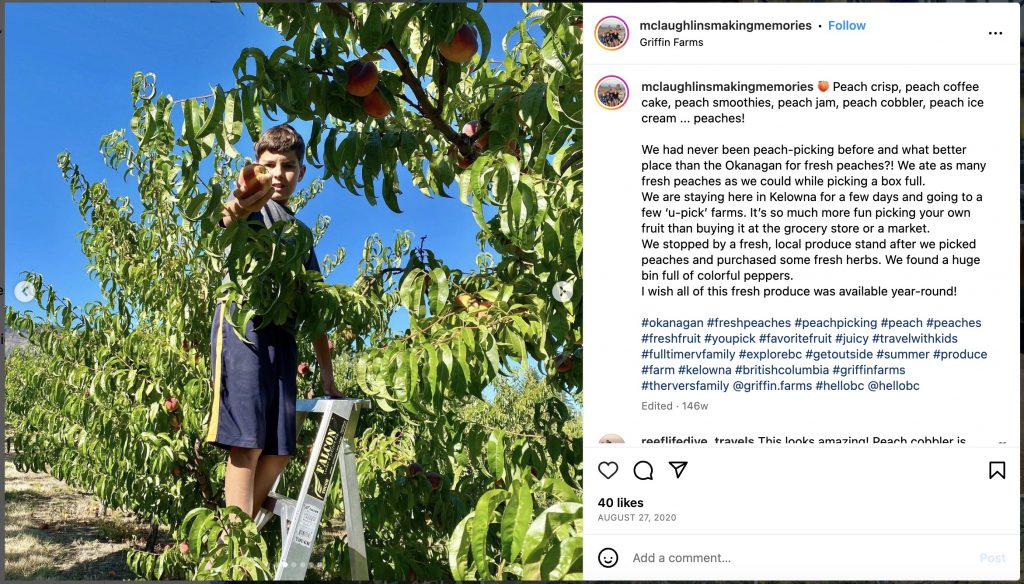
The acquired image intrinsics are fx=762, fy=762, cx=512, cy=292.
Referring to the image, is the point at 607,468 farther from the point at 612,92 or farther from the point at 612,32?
the point at 612,32

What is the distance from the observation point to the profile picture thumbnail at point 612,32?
1216 millimetres

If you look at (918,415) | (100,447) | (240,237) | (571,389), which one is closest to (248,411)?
(240,237)

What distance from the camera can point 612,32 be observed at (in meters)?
1.22

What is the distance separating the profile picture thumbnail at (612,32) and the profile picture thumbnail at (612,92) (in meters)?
0.06

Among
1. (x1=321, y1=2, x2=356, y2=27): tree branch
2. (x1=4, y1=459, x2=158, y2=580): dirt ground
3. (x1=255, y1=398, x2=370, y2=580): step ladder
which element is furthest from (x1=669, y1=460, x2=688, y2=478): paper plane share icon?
(x1=4, y1=459, x2=158, y2=580): dirt ground

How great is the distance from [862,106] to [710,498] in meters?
0.65

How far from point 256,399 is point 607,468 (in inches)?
40.4

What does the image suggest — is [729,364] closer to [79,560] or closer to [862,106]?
[862,106]

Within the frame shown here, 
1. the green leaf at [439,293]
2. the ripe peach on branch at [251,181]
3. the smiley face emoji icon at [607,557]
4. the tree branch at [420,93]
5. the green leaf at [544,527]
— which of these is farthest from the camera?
the tree branch at [420,93]

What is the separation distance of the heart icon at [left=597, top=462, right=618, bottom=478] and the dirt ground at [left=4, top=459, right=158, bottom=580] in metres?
3.36

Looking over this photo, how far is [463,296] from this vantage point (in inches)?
65.3

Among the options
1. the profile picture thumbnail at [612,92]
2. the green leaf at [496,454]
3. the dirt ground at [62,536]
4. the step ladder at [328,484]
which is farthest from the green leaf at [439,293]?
the dirt ground at [62,536]

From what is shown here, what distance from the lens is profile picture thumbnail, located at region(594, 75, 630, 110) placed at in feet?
3.92

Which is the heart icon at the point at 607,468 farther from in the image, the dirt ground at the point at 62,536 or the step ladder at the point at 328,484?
the dirt ground at the point at 62,536
